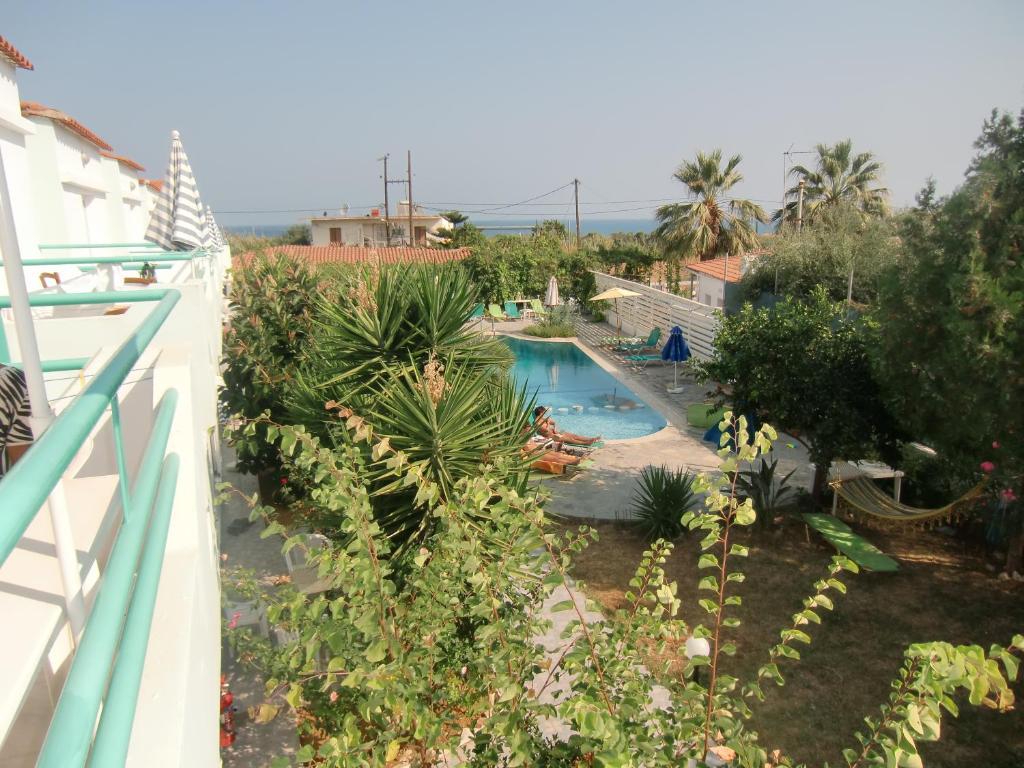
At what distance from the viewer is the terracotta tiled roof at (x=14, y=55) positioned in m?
8.41

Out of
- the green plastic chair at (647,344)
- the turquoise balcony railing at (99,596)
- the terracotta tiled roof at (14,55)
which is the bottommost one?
the green plastic chair at (647,344)

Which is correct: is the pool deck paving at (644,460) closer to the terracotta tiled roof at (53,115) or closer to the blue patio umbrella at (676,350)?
the blue patio umbrella at (676,350)

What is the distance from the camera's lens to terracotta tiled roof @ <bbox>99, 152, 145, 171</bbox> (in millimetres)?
17069

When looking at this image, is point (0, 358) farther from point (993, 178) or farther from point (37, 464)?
point (993, 178)

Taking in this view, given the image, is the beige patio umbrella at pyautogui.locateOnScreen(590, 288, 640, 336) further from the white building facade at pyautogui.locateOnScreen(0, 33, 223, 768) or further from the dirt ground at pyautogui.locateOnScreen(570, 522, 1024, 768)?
the white building facade at pyautogui.locateOnScreen(0, 33, 223, 768)

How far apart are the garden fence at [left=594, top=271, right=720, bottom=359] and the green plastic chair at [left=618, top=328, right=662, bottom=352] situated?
0.29m

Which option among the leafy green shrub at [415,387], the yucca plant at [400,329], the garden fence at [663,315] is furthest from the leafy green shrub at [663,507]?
the garden fence at [663,315]

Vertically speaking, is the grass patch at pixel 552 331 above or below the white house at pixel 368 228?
below

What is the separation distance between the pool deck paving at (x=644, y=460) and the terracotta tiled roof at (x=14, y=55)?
868cm

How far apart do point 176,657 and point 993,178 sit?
8.26m

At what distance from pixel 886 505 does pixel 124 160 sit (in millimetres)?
20308

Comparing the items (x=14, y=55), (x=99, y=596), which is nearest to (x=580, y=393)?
(x=14, y=55)

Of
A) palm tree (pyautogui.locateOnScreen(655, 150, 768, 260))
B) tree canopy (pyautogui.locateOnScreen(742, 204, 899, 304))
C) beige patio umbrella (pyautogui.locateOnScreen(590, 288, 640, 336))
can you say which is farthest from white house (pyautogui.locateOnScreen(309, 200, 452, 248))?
tree canopy (pyautogui.locateOnScreen(742, 204, 899, 304))

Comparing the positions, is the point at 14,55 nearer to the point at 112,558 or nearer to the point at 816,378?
the point at 112,558
